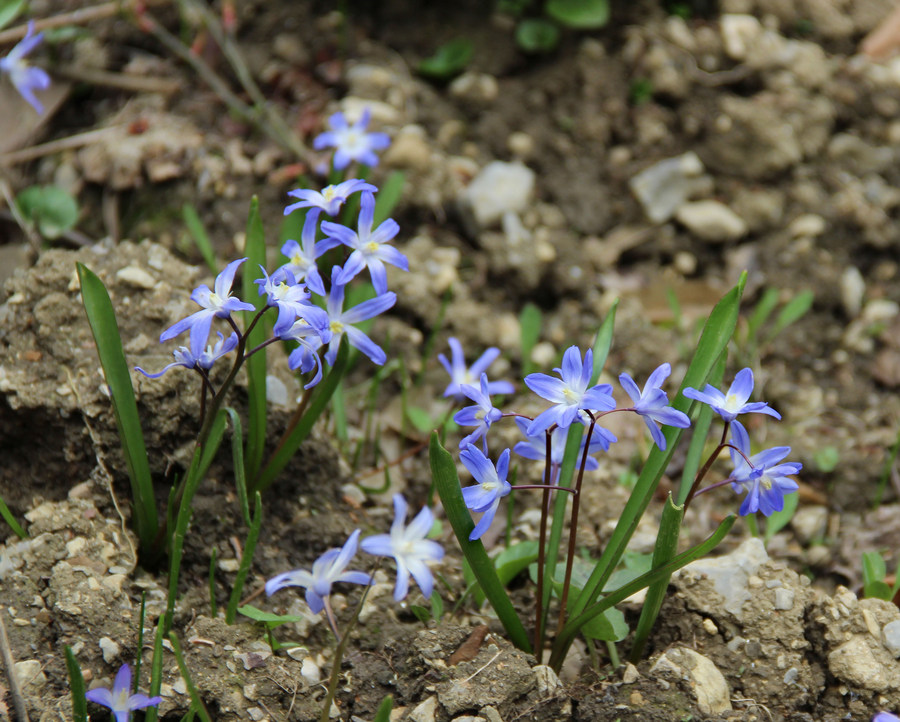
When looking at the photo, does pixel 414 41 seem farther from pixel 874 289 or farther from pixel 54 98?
pixel 874 289

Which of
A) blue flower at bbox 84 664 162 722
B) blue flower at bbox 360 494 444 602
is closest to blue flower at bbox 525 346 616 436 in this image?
blue flower at bbox 360 494 444 602

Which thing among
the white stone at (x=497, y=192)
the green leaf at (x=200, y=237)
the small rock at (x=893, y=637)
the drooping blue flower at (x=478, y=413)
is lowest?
the small rock at (x=893, y=637)

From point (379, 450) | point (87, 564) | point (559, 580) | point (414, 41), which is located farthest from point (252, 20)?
point (559, 580)

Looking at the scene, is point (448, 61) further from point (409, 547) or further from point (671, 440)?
point (409, 547)

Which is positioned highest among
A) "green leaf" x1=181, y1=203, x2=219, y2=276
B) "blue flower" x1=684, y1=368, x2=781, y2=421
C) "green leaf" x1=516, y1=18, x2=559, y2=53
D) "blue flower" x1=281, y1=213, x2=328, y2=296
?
"blue flower" x1=281, y1=213, x2=328, y2=296

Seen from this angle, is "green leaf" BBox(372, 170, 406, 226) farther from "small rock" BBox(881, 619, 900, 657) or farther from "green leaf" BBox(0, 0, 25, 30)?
"small rock" BBox(881, 619, 900, 657)

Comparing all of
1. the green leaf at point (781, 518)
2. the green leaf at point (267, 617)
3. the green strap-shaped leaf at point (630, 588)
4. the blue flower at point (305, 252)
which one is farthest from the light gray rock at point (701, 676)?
the blue flower at point (305, 252)

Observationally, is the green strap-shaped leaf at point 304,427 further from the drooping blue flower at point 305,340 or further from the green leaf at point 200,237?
the green leaf at point 200,237
